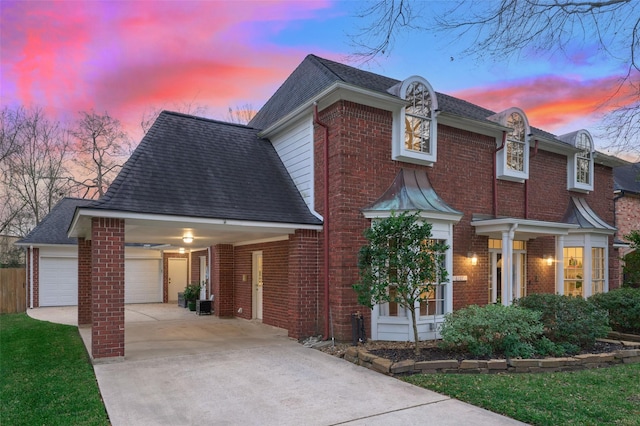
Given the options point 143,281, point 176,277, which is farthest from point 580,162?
point 143,281

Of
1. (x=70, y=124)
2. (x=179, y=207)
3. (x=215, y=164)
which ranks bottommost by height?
(x=179, y=207)

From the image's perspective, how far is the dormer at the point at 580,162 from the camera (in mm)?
14352

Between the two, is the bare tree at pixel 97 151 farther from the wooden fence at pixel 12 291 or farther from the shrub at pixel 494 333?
the shrub at pixel 494 333

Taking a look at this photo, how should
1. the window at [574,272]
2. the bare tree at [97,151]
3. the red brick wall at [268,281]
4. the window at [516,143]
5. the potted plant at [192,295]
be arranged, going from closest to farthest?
the red brick wall at [268,281] → the window at [516,143] → the window at [574,272] → the potted plant at [192,295] → the bare tree at [97,151]

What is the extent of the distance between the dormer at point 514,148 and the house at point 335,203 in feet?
0.15

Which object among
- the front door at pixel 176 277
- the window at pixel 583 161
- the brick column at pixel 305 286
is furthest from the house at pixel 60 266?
the window at pixel 583 161

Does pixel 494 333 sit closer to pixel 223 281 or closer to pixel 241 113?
pixel 223 281

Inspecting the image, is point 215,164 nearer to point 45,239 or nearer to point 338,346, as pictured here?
point 338,346

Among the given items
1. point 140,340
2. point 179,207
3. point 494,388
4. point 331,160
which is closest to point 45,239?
point 140,340

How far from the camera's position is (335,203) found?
9.33 m

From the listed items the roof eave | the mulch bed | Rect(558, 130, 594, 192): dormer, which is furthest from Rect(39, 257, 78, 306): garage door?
Rect(558, 130, 594, 192): dormer

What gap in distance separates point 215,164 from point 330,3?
17.5 feet

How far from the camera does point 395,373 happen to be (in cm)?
664

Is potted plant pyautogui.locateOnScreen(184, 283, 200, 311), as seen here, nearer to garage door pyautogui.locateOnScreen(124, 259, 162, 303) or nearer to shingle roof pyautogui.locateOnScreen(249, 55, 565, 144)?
garage door pyautogui.locateOnScreen(124, 259, 162, 303)
